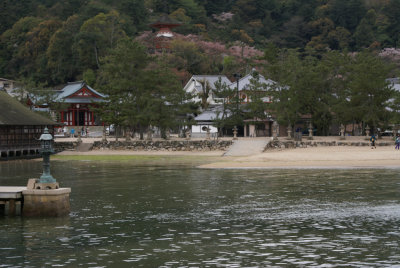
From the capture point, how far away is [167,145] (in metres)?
64.1

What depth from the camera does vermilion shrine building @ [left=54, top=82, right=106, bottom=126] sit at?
8551 centimetres

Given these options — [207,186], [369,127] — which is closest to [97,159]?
[207,186]

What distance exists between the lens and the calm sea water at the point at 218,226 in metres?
17.2

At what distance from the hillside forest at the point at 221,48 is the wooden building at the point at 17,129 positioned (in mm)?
9444

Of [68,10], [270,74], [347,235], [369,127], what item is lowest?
[347,235]

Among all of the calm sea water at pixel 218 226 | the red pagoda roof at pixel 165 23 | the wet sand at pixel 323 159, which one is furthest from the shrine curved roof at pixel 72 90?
the calm sea water at pixel 218 226

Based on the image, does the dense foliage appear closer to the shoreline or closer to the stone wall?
the stone wall

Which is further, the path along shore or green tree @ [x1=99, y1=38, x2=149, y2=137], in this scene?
green tree @ [x1=99, y1=38, x2=149, y2=137]

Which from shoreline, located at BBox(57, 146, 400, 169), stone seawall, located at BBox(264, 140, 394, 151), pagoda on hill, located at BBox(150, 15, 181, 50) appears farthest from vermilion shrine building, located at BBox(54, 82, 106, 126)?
stone seawall, located at BBox(264, 140, 394, 151)

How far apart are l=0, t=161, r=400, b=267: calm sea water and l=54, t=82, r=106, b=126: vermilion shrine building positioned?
165 ft

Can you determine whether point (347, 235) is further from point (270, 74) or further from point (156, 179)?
point (270, 74)

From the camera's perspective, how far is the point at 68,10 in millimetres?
116938

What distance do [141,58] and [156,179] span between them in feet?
99.1

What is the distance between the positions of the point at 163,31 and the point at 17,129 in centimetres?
5625
